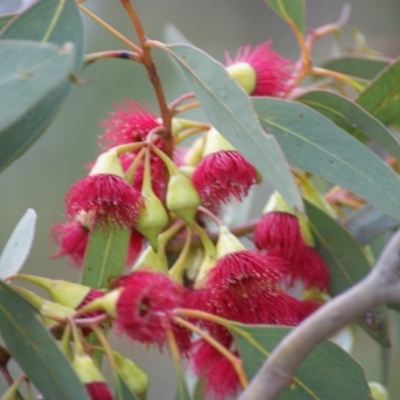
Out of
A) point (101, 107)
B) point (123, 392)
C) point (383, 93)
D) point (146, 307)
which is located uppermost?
point (383, 93)

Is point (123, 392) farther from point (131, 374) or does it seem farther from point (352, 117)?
point (352, 117)

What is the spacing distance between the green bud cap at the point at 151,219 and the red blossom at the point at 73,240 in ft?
0.54

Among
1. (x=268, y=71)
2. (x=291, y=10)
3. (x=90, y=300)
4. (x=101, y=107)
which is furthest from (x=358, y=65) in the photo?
(x=101, y=107)

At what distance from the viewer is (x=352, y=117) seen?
91 centimetres

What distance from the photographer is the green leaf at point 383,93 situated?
997mm

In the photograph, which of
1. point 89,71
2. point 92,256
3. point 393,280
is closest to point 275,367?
point 393,280

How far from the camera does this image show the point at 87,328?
72cm

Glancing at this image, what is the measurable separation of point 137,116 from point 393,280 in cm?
44

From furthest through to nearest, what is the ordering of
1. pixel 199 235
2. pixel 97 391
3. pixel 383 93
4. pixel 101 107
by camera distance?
pixel 101 107, pixel 383 93, pixel 199 235, pixel 97 391

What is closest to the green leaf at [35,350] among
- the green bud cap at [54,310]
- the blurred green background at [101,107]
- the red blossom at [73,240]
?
the green bud cap at [54,310]

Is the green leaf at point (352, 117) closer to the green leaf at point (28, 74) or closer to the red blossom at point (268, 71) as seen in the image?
the red blossom at point (268, 71)

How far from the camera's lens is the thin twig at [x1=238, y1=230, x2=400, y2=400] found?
0.55 meters

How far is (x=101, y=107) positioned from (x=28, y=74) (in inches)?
99.8

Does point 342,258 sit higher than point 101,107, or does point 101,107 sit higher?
point 342,258
